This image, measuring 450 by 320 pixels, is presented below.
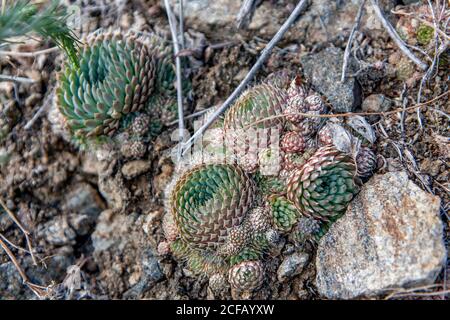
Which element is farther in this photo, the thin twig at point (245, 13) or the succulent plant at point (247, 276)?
the thin twig at point (245, 13)

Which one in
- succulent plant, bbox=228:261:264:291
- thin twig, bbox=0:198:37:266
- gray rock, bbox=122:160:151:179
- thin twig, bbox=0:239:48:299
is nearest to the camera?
succulent plant, bbox=228:261:264:291

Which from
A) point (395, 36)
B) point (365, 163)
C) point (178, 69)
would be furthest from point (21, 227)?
point (395, 36)

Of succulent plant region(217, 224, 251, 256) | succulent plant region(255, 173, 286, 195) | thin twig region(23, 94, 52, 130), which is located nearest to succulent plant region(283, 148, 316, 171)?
succulent plant region(255, 173, 286, 195)

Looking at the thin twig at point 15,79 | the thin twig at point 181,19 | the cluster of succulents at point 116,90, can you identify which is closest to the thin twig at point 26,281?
the cluster of succulents at point 116,90

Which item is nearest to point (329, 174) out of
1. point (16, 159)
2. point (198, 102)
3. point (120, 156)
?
point (198, 102)

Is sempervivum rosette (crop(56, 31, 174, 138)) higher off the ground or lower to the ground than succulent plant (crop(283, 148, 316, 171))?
higher

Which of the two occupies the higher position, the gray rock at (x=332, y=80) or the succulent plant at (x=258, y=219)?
the gray rock at (x=332, y=80)

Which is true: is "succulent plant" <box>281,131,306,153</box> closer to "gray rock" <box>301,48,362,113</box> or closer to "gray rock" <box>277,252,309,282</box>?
"gray rock" <box>301,48,362,113</box>

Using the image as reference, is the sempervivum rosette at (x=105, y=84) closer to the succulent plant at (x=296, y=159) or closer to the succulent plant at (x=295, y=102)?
the succulent plant at (x=295, y=102)
